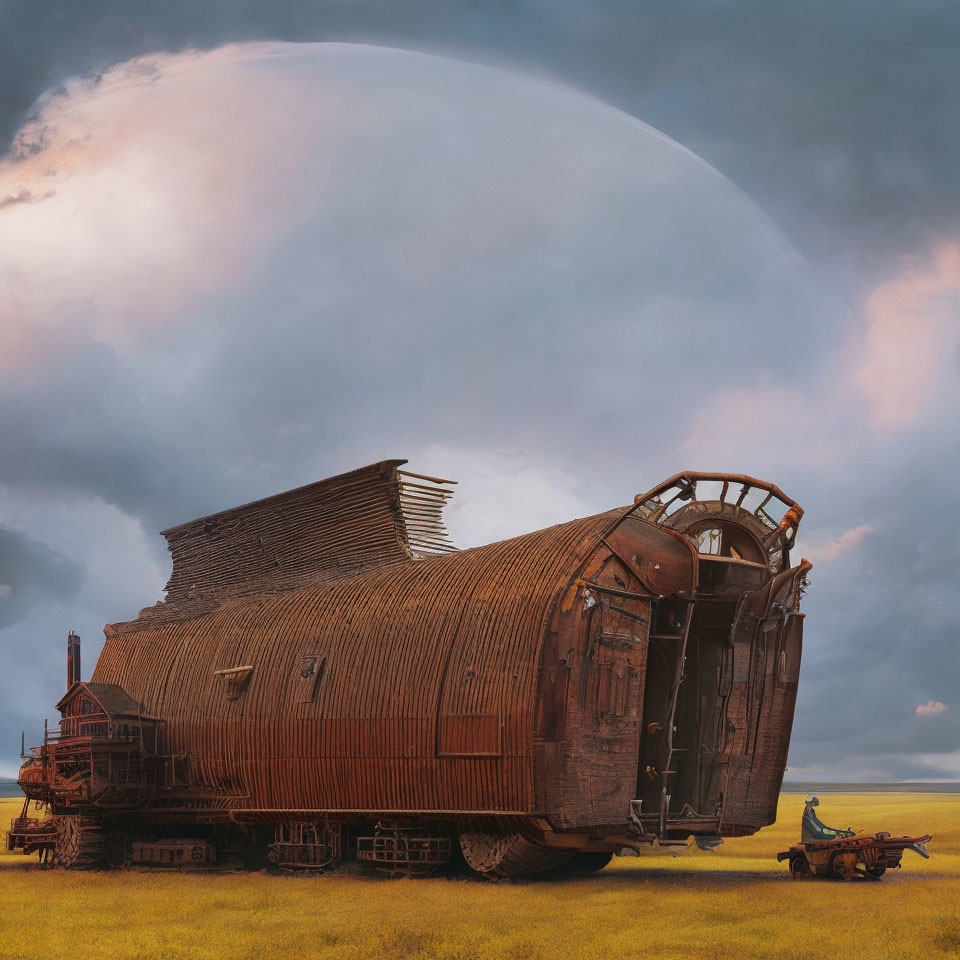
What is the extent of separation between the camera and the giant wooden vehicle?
28.3 metres

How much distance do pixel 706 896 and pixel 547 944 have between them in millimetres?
5604

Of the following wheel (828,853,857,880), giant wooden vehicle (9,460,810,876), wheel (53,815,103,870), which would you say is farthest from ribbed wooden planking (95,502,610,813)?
wheel (828,853,857,880)

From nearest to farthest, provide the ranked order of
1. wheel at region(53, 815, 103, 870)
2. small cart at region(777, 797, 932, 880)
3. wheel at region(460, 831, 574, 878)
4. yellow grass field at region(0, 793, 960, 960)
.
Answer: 1. yellow grass field at region(0, 793, 960, 960)
2. small cart at region(777, 797, 932, 880)
3. wheel at region(460, 831, 574, 878)
4. wheel at region(53, 815, 103, 870)

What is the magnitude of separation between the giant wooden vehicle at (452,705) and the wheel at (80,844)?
0.08 meters

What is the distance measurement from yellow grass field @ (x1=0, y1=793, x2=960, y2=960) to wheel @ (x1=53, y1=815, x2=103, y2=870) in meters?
5.72

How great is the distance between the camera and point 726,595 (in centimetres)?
3094

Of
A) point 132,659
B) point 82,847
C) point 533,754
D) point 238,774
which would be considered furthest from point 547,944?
point 132,659

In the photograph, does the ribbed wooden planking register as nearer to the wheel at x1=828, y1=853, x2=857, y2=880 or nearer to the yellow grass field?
the yellow grass field

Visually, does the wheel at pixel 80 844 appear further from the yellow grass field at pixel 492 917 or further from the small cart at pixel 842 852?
the small cart at pixel 842 852

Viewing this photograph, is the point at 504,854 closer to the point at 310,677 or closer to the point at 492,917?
the point at 492,917

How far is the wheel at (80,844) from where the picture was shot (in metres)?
38.4

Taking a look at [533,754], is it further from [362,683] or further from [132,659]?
[132,659]

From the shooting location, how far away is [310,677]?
33719 mm

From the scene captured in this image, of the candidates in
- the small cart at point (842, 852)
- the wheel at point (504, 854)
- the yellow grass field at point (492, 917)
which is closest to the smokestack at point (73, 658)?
the yellow grass field at point (492, 917)
